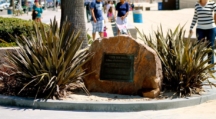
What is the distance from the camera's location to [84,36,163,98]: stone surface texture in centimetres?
880

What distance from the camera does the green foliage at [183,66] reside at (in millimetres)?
8906

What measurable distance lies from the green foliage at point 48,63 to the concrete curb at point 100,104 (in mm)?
193

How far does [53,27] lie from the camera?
932cm

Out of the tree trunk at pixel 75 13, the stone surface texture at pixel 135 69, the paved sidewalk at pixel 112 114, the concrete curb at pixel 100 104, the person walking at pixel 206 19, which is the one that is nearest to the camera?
the paved sidewalk at pixel 112 114

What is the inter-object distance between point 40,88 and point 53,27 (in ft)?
4.21

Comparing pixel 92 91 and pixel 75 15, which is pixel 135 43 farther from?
pixel 75 15

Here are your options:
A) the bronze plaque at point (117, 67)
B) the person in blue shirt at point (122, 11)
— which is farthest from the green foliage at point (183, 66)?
the person in blue shirt at point (122, 11)

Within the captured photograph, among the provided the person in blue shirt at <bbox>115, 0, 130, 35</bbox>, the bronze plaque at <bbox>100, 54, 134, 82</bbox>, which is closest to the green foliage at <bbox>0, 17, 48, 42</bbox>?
the person in blue shirt at <bbox>115, 0, 130, 35</bbox>

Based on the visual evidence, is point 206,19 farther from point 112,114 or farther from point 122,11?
point 122,11

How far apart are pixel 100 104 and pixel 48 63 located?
113 cm

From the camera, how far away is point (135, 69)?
900cm

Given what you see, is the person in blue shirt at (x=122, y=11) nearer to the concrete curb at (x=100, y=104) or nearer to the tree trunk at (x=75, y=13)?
the tree trunk at (x=75, y=13)

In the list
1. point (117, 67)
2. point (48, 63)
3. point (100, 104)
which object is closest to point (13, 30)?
point (117, 67)

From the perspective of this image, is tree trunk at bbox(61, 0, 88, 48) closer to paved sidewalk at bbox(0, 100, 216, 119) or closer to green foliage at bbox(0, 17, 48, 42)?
paved sidewalk at bbox(0, 100, 216, 119)
